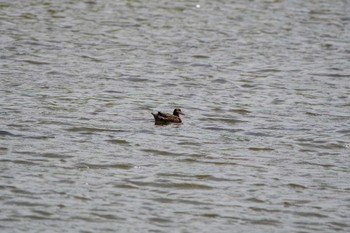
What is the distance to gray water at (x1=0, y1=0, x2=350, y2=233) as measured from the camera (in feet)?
31.5

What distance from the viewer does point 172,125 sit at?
1345 centimetres

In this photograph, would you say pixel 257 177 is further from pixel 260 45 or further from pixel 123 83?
pixel 260 45

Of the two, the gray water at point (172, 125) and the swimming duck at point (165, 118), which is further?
the swimming duck at point (165, 118)

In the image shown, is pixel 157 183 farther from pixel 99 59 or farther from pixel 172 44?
pixel 172 44

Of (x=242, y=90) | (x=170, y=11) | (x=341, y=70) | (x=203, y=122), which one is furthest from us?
(x=170, y=11)

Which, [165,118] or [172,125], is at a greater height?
[165,118]

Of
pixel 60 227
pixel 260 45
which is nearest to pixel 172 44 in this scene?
pixel 260 45

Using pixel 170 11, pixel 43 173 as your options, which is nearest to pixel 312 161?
pixel 43 173

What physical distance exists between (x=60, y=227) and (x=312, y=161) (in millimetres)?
4050

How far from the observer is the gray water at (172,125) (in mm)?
9594

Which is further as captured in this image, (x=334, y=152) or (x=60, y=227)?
(x=334, y=152)

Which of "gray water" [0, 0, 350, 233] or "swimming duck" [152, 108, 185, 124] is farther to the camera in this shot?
"swimming duck" [152, 108, 185, 124]

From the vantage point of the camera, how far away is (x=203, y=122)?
1393 centimetres

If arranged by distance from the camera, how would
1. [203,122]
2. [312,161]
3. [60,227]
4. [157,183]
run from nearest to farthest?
1. [60,227]
2. [157,183]
3. [312,161]
4. [203,122]
